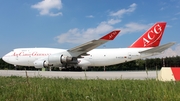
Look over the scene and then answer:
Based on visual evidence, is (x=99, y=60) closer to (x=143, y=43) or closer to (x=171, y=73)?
(x=143, y=43)

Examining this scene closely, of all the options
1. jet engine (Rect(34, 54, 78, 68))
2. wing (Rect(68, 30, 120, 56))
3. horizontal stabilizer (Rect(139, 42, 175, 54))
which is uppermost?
wing (Rect(68, 30, 120, 56))

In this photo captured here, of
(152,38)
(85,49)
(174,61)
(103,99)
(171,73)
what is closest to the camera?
(103,99)

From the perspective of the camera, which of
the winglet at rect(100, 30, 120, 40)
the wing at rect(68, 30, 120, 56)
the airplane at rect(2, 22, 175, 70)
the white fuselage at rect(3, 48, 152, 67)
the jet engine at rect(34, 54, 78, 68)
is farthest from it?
the white fuselage at rect(3, 48, 152, 67)

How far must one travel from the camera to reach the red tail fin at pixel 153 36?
80.5 feet

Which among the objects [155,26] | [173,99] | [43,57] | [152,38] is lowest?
[173,99]

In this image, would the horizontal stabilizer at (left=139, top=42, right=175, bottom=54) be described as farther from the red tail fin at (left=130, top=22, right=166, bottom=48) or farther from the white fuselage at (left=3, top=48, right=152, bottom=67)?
the red tail fin at (left=130, top=22, right=166, bottom=48)

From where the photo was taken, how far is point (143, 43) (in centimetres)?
2492

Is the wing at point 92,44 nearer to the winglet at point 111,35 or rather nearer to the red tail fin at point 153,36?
the winglet at point 111,35

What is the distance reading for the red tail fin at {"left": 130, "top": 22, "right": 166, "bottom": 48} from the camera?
24531 mm

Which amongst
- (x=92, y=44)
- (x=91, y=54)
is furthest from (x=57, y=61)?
(x=91, y=54)

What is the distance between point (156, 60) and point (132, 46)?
47.1 ft

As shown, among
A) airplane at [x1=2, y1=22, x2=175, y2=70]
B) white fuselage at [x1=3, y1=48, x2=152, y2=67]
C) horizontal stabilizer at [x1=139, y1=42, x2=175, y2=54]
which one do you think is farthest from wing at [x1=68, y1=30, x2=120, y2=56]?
horizontal stabilizer at [x1=139, y1=42, x2=175, y2=54]

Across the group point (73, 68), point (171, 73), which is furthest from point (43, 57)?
point (171, 73)

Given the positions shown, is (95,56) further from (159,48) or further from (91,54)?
(159,48)
